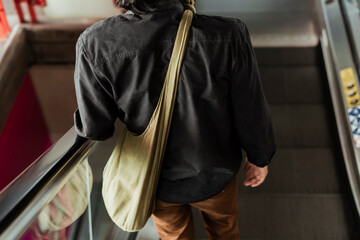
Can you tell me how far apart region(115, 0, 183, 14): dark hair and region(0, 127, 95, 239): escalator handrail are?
2.02 ft

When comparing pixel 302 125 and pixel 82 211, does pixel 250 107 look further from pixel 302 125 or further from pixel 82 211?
pixel 302 125

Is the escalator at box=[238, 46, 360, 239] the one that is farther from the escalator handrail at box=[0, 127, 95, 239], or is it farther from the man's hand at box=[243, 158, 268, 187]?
the escalator handrail at box=[0, 127, 95, 239]

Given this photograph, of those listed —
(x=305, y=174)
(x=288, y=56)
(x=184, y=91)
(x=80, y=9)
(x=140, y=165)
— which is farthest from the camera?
(x=80, y=9)

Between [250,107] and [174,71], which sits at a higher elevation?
[174,71]

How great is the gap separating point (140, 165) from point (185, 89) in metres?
0.39

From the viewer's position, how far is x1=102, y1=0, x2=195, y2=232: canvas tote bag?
1159mm

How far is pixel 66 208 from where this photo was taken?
1621 millimetres

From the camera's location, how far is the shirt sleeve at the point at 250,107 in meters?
1.12

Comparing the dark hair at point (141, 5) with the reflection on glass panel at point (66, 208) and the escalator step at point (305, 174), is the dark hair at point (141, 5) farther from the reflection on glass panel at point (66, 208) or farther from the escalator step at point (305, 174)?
the escalator step at point (305, 174)

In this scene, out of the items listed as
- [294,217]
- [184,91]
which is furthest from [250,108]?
[294,217]

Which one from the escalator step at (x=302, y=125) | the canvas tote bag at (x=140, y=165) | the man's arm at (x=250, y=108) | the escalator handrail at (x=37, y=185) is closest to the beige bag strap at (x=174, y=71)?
the canvas tote bag at (x=140, y=165)

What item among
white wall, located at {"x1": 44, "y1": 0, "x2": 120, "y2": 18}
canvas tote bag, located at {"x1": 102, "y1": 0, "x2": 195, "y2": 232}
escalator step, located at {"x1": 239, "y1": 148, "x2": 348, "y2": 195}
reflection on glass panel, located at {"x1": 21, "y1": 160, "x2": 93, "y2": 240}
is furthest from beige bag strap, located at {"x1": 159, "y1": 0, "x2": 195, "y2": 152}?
white wall, located at {"x1": 44, "y1": 0, "x2": 120, "y2": 18}

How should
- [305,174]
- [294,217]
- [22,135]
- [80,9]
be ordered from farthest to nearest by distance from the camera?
1. [22,135]
2. [80,9]
3. [305,174]
4. [294,217]

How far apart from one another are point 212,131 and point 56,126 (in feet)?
16.5
